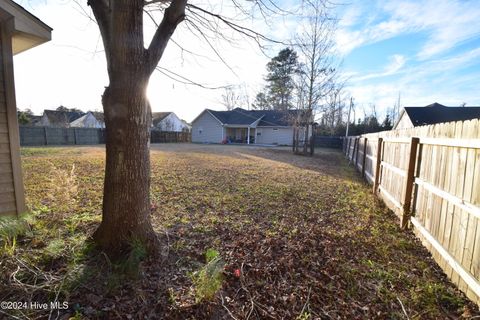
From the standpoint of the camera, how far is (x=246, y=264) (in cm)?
258

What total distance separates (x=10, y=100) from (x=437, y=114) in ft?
76.6

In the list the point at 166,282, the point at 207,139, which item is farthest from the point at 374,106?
the point at 166,282

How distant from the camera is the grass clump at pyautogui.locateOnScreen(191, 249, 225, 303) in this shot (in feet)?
6.66

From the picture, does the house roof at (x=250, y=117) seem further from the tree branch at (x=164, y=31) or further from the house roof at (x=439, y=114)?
the tree branch at (x=164, y=31)

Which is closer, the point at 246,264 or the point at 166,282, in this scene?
the point at 166,282

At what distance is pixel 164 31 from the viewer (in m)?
2.50

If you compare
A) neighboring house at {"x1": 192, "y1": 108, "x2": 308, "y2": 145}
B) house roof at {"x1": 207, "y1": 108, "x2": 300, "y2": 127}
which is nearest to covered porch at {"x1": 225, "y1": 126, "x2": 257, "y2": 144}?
neighboring house at {"x1": 192, "y1": 108, "x2": 308, "y2": 145}

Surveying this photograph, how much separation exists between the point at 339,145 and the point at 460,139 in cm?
2505

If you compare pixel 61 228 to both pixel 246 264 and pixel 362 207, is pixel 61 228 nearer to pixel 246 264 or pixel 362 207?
pixel 246 264

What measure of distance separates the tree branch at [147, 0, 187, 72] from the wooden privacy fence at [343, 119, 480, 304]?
10.3 feet

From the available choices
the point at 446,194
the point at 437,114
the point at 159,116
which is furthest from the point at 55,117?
the point at 437,114

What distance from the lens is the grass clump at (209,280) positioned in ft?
6.66

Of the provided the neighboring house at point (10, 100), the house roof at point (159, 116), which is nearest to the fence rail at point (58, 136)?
the house roof at point (159, 116)

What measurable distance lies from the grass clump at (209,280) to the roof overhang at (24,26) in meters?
3.71
